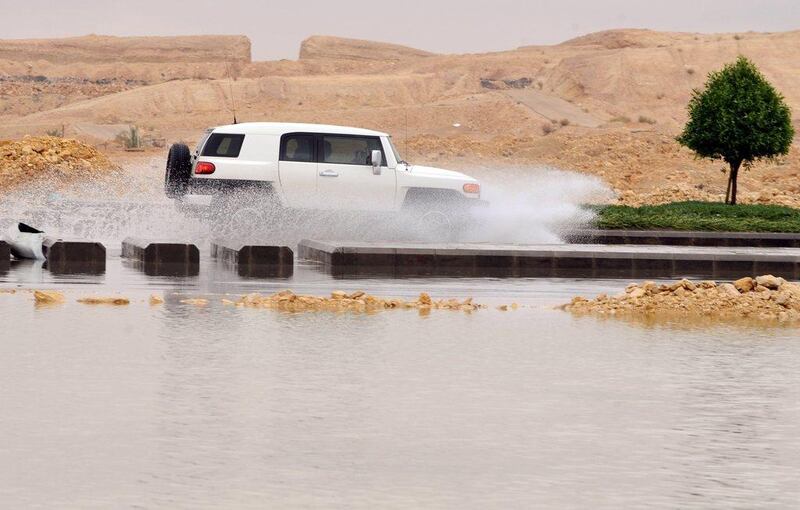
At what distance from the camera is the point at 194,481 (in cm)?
732

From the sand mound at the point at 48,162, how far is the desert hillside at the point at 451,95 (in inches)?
675

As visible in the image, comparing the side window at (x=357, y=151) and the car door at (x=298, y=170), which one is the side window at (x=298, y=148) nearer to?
the car door at (x=298, y=170)

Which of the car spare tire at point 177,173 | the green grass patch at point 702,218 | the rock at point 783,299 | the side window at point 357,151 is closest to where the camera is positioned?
the rock at point 783,299

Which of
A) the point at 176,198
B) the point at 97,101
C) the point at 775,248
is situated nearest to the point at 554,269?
the point at 176,198

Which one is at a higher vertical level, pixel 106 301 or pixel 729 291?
pixel 729 291

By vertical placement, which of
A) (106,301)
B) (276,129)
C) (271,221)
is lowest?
(106,301)

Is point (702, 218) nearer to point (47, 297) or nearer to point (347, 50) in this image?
point (47, 297)

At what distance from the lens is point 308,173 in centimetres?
2569

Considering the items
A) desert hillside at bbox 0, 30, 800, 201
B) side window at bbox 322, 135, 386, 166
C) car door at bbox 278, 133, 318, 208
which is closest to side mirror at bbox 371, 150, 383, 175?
side window at bbox 322, 135, 386, 166

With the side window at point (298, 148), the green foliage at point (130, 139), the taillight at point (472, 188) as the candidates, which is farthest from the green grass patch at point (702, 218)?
the green foliage at point (130, 139)

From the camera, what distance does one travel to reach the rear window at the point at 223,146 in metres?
25.7

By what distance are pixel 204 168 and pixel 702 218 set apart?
14110 millimetres

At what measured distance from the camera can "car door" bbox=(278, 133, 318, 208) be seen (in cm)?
2566

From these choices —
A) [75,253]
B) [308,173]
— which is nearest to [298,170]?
[308,173]
